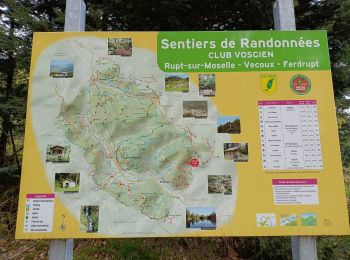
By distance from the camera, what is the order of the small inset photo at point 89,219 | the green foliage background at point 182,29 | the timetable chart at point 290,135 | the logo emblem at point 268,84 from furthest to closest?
1. the green foliage background at point 182,29
2. the logo emblem at point 268,84
3. the timetable chart at point 290,135
4. the small inset photo at point 89,219

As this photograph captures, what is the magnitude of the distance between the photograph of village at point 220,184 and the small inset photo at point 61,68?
5.20ft

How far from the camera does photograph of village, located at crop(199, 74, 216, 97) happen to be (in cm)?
289

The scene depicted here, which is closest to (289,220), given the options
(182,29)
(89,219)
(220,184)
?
(220,184)

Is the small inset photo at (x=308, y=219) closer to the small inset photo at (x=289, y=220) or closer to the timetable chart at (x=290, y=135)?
the small inset photo at (x=289, y=220)

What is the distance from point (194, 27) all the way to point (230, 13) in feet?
2.12

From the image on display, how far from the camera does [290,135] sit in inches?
111

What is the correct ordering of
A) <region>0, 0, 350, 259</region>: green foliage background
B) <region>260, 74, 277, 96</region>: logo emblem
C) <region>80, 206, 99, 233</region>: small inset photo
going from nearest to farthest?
<region>80, 206, 99, 233</region>: small inset photo < <region>260, 74, 277, 96</region>: logo emblem < <region>0, 0, 350, 259</region>: green foliage background

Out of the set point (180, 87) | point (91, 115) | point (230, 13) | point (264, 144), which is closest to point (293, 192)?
point (264, 144)

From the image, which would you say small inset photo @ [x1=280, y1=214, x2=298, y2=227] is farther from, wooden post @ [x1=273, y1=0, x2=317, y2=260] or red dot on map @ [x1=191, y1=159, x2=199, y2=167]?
red dot on map @ [x1=191, y1=159, x2=199, y2=167]

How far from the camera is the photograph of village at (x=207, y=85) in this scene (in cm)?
289

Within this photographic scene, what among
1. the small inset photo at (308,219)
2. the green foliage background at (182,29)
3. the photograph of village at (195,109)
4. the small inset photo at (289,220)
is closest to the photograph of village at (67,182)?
the photograph of village at (195,109)

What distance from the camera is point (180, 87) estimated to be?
290 cm

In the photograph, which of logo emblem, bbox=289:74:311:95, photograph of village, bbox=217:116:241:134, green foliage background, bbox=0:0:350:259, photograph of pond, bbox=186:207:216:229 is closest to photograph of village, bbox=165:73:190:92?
photograph of village, bbox=217:116:241:134

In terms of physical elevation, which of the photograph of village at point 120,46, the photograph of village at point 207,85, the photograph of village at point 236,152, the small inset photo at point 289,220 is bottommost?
the small inset photo at point 289,220
